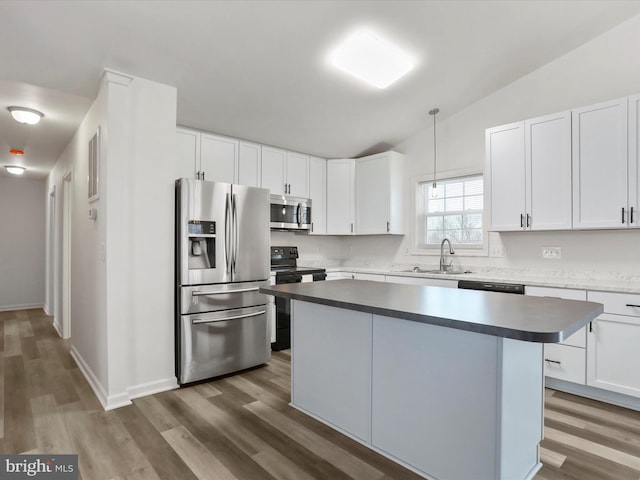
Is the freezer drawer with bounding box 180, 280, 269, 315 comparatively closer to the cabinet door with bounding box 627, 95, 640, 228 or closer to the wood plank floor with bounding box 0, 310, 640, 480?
the wood plank floor with bounding box 0, 310, 640, 480

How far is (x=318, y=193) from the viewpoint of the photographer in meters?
4.82

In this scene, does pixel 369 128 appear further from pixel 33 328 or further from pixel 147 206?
pixel 33 328

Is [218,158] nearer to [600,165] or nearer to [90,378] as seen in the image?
[90,378]

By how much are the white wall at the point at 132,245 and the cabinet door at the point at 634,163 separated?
12.1 ft

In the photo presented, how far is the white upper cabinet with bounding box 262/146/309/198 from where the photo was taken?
425cm

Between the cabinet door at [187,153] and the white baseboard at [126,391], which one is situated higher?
the cabinet door at [187,153]

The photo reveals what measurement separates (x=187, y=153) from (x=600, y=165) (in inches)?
148

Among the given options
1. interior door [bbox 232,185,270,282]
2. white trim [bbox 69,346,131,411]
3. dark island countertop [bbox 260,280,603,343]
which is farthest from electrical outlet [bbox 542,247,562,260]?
white trim [bbox 69,346,131,411]

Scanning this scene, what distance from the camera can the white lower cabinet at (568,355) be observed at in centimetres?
273

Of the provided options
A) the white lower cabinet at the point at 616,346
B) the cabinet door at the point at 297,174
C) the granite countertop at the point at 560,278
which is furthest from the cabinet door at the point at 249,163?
the white lower cabinet at the point at 616,346

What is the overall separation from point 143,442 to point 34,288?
6122mm

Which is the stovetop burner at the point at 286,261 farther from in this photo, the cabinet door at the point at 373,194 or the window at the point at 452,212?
the window at the point at 452,212

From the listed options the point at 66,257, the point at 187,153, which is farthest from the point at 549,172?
the point at 66,257

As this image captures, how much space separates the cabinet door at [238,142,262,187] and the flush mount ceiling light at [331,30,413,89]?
1.49m
